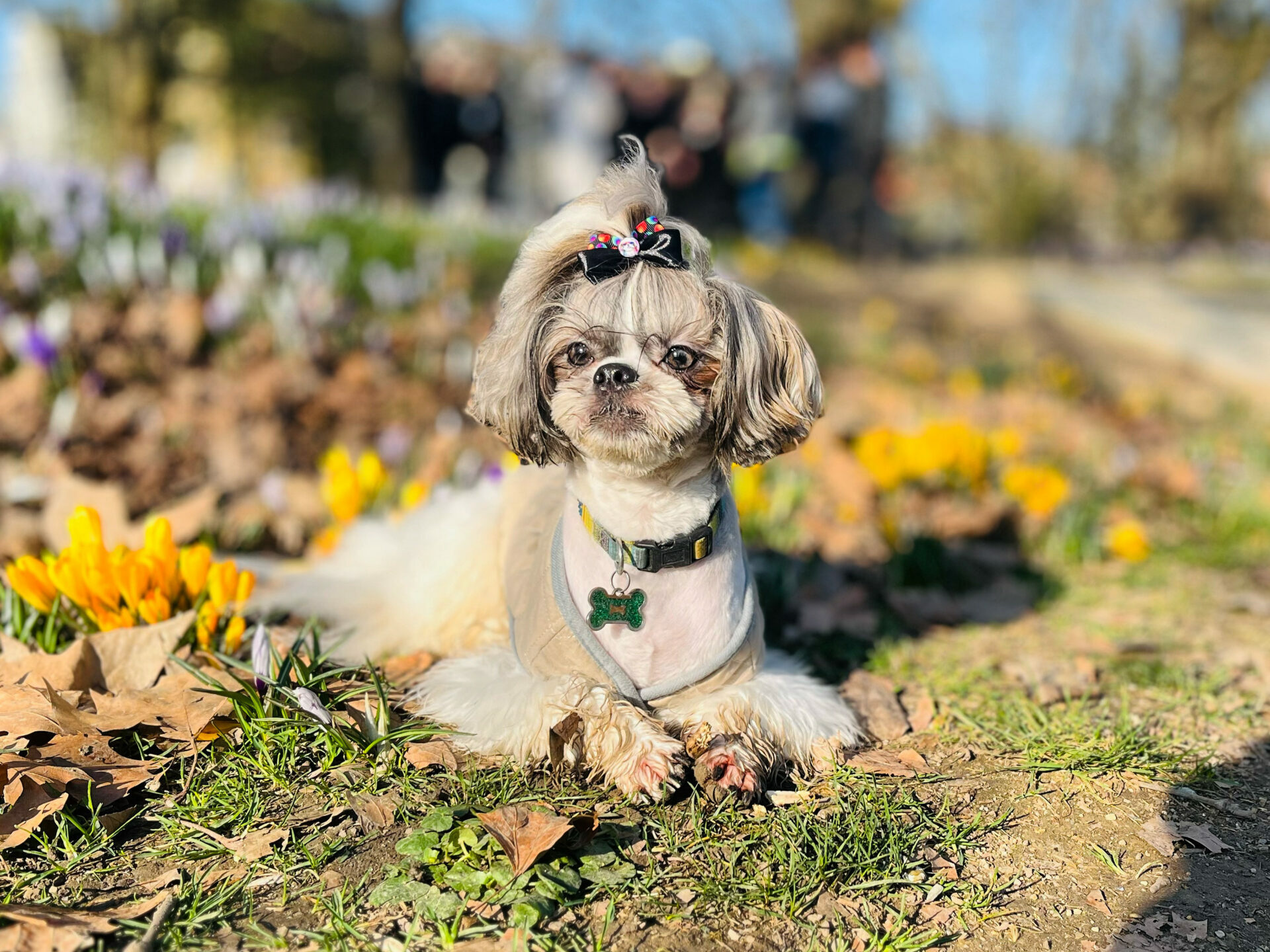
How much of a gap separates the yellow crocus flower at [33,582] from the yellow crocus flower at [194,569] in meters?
0.37

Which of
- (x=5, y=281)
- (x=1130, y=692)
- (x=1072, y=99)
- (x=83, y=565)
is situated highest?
(x=1072, y=99)

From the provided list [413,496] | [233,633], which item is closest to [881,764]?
[233,633]

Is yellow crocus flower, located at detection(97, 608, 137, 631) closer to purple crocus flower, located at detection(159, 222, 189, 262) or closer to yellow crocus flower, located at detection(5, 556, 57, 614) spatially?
yellow crocus flower, located at detection(5, 556, 57, 614)

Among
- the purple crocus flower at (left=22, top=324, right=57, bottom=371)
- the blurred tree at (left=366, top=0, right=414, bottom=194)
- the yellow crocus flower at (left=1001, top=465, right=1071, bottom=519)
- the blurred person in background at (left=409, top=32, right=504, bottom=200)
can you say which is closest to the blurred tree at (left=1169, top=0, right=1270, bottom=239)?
the blurred person in background at (left=409, top=32, right=504, bottom=200)

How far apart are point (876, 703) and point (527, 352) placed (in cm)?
158

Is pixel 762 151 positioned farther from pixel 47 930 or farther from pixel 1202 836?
pixel 47 930

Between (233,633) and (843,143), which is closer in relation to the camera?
(233,633)

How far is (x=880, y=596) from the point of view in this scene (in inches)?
169

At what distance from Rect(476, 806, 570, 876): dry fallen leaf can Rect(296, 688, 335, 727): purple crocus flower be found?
57 centimetres

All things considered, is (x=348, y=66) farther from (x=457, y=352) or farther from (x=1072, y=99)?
(x=457, y=352)

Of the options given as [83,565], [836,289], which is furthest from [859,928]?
[836,289]

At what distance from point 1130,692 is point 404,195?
1353 centimetres

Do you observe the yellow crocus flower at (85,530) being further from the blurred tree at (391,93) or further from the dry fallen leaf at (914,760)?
the blurred tree at (391,93)

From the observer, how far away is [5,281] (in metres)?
5.77
